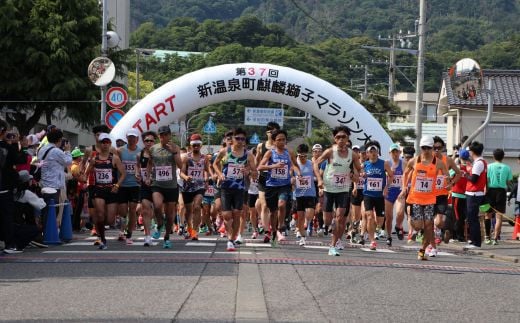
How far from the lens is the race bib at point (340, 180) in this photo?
570 inches

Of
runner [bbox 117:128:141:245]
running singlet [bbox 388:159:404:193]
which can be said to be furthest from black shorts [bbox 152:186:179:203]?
running singlet [bbox 388:159:404:193]

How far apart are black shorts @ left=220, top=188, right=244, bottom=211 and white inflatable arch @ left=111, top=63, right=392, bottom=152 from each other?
30.3 ft

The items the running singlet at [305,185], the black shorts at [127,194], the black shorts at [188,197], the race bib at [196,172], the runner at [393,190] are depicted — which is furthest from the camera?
the running singlet at [305,185]

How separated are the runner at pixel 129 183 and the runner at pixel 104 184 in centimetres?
35

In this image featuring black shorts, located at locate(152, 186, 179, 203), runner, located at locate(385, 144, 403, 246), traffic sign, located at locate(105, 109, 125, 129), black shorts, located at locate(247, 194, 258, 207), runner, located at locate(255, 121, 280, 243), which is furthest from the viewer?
traffic sign, located at locate(105, 109, 125, 129)

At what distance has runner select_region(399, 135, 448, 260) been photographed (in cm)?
1377

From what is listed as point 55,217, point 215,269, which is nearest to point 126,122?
point 55,217

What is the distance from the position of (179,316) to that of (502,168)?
12.9m

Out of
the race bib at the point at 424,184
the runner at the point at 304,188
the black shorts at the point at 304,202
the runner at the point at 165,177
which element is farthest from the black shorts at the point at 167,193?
the race bib at the point at 424,184

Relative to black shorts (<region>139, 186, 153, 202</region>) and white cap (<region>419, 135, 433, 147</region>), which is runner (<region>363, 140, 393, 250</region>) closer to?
white cap (<region>419, 135, 433, 147</region>)

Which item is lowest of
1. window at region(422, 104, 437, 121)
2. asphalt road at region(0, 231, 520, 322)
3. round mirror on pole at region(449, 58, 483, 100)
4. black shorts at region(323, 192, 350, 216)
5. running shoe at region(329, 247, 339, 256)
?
asphalt road at region(0, 231, 520, 322)

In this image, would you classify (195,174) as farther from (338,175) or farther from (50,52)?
(50,52)

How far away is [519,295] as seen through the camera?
395 inches

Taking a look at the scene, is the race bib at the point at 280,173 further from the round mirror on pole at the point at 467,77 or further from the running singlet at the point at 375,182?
the round mirror on pole at the point at 467,77
